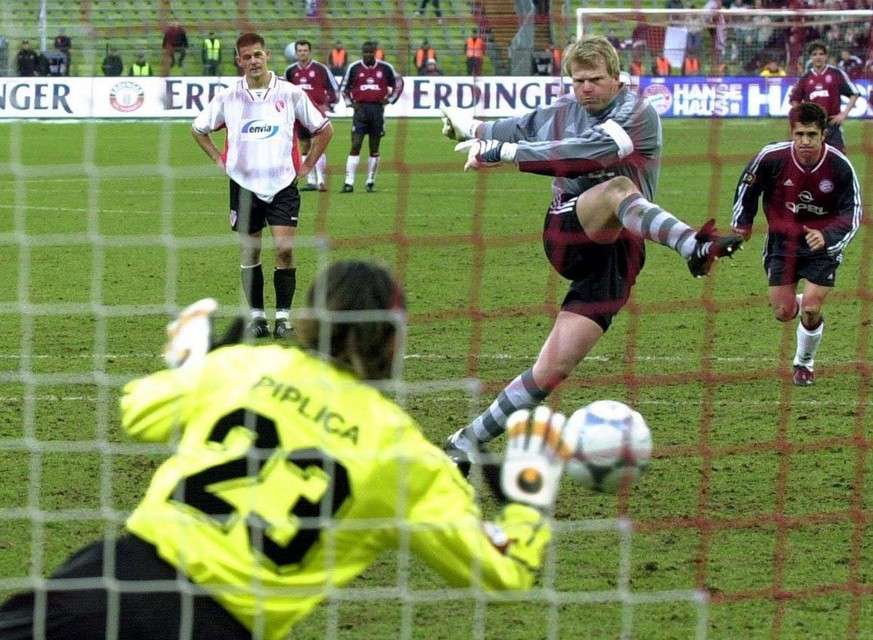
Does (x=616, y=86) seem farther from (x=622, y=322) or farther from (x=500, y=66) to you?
(x=500, y=66)

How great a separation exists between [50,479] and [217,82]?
15732 millimetres

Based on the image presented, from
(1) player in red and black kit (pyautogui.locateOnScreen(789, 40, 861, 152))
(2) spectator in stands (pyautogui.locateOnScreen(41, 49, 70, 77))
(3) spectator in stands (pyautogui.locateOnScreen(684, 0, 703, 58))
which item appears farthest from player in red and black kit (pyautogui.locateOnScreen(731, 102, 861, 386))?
(3) spectator in stands (pyautogui.locateOnScreen(684, 0, 703, 58))

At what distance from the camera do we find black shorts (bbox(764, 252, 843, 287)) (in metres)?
8.29

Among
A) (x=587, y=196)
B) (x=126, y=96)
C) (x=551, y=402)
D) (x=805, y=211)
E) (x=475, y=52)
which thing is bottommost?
(x=551, y=402)

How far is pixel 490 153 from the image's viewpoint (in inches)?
235

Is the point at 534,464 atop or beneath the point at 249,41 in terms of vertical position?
beneath

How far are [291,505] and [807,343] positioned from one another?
225 inches

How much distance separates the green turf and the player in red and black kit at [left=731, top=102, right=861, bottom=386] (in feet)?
1.68

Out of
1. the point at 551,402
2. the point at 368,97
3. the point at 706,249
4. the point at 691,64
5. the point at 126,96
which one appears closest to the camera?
the point at 706,249

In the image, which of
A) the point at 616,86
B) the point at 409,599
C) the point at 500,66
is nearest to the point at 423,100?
the point at 500,66

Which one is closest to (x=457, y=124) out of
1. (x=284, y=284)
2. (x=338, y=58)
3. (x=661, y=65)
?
(x=284, y=284)

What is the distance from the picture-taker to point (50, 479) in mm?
6301

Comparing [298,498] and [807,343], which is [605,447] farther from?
[807,343]

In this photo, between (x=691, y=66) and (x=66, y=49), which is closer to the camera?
(x=66, y=49)
